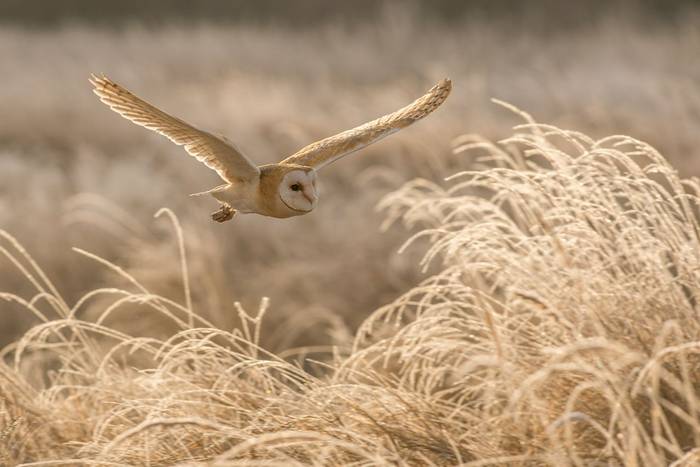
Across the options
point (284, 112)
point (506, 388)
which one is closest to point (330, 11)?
point (284, 112)

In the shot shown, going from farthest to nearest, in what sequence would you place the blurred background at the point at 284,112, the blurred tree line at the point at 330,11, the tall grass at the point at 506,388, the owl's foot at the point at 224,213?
the blurred tree line at the point at 330,11
the blurred background at the point at 284,112
the tall grass at the point at 506,388
the owl's foot at the point at 224,213

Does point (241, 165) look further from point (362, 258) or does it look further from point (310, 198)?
point (362, 258)

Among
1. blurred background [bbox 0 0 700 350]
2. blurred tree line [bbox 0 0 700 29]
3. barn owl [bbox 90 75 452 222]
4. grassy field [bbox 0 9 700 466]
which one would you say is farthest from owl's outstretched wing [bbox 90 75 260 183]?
blurred tree line [bbox 0 0 700 29]

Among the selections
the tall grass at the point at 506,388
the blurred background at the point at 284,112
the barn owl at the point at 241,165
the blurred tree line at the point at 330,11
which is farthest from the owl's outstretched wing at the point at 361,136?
the blurred tree line at the point at 330,11

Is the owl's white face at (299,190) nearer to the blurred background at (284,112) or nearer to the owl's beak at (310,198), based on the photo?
the owl's beak at (310,198)

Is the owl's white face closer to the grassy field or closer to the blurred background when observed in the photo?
the grassy field

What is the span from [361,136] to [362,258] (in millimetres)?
3289

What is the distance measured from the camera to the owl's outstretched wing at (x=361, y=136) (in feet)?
4.22

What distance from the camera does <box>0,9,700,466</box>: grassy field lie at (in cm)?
218

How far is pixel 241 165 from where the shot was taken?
124cm

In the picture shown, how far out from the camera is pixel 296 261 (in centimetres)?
475

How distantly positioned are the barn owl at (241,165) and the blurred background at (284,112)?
287 cm

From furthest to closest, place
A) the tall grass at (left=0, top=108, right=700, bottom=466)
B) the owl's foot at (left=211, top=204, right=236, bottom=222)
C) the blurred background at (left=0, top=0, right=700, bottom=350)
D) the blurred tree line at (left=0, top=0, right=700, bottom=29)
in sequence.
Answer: the blurred tree line at (left=0, top=0, right=700, bottom=29) < the blurred background at (left=0, top=0, right=700, bottom=350) < the tall grass at (left=0, top=108, right=700, bottom=466) < the owl's foot at (left=211, top=204, right=236, bottom=222)

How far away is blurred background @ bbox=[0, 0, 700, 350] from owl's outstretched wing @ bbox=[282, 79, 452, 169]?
2.64 meters
